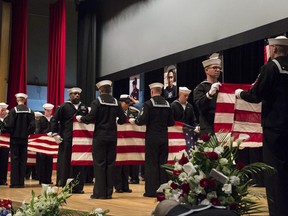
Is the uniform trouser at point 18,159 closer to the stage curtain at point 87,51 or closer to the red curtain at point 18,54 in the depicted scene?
the stage curtain at point 87,51

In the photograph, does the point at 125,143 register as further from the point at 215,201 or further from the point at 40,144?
Answer: the point at 215,201

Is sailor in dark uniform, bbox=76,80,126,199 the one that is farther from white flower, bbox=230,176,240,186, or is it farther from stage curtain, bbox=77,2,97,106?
stage curtain, bbox=77,2,97,106

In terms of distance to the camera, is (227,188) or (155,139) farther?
(155,139)

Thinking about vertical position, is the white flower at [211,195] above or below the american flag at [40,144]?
below

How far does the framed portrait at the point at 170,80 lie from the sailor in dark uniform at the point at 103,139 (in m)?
4.15

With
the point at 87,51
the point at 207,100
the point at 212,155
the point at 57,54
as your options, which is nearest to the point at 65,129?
the point at 207,100

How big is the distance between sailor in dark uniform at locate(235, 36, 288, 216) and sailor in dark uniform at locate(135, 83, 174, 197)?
285 centimetres

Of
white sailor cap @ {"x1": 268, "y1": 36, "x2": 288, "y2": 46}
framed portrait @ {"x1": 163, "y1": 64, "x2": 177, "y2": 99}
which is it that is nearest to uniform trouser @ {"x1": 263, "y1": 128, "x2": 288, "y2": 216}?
white sailor cap @ {"x1": 268, "y1": 36, "x2": 288, "y2": 46}

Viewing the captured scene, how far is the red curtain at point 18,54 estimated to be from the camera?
13.3 metres

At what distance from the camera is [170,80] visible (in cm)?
1063

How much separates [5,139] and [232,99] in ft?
17.5

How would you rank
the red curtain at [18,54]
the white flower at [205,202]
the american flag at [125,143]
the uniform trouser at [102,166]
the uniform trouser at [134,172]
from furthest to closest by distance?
the red curtain at [18,54] < the uniform trouser at [134,172] < the american flag at [125,143] < the uniform trouser at [102,166] < the white flower at [205,202]

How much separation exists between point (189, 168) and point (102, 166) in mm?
3939

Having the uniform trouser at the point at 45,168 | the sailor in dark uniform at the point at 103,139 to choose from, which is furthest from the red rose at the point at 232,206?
the uniform trouser at the point at 45,168
